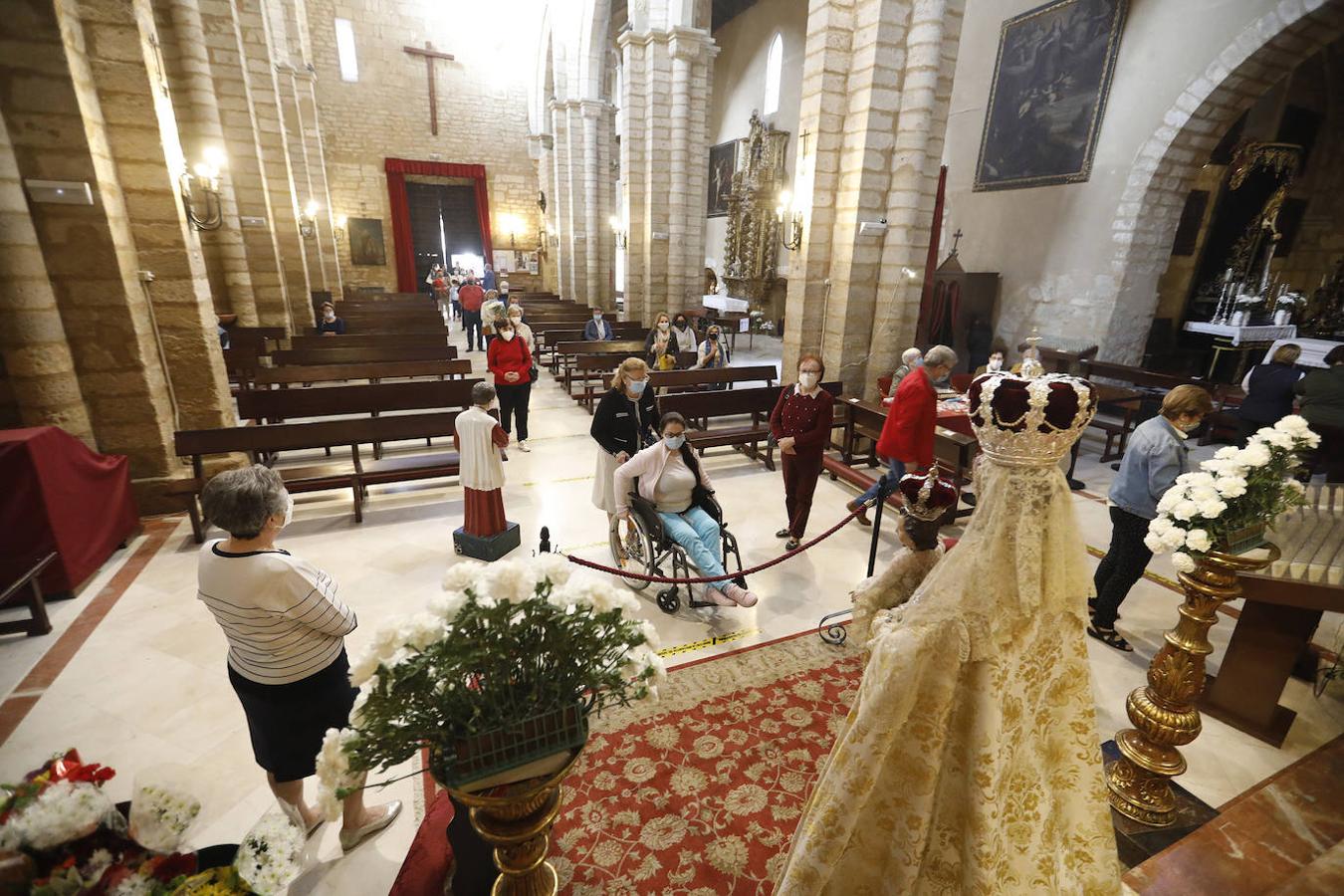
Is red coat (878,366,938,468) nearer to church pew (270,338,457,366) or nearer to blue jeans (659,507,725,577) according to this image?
blue jeans (659,507,725,577)

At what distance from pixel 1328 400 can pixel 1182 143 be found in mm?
5507

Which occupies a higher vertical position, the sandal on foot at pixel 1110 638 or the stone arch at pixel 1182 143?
the stone arch at pixel 1182 143

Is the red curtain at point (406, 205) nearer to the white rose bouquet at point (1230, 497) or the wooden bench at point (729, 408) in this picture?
the wooden bench at point (729, 408)

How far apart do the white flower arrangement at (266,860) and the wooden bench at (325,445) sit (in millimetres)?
5054

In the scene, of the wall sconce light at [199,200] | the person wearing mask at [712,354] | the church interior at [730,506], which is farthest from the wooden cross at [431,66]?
the person wearing mask at [712,354]

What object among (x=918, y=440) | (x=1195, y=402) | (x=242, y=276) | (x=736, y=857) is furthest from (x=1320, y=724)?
(x=242, y=276)

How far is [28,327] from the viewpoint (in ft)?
16.6

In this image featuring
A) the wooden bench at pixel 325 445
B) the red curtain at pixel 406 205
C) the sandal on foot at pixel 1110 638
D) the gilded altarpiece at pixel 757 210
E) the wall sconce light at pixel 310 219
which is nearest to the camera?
the sandal on foot at pixel 1110 638

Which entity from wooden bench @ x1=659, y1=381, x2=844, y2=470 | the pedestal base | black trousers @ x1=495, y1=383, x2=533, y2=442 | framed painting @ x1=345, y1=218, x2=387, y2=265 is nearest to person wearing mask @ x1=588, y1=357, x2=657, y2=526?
the pedestal base

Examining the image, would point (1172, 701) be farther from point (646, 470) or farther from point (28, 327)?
point (28, 327)

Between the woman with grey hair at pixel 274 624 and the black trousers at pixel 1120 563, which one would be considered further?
the black trousers at pixel 1120 563

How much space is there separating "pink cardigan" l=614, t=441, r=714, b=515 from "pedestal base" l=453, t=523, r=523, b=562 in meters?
1.31

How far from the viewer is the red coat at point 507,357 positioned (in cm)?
734

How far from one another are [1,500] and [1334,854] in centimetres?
720
